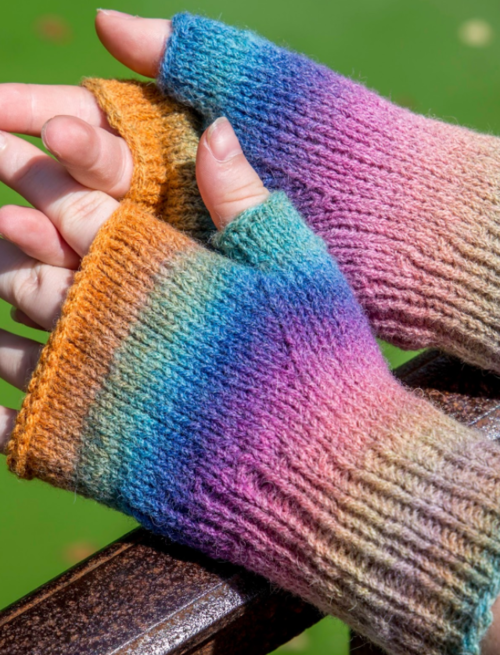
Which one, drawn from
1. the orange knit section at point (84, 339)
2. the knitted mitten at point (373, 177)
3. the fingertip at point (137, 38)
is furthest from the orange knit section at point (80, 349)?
the fingertip at point (137, 38)

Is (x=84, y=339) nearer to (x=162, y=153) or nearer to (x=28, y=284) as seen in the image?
(x=28, y=284)

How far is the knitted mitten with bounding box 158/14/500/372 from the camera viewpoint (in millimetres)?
977

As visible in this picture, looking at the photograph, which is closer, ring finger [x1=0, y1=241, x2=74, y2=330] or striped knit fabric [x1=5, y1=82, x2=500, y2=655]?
striped knit fabric [x1=5, y1=82, x2=500, y2=655]

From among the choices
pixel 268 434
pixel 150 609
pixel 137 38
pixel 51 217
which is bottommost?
pixel 150 609

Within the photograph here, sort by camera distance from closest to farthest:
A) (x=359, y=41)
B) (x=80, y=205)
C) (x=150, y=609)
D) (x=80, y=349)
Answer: (x=150, y=609), (x=80, y=349), (x=80, y=205), (x=359, y=41)

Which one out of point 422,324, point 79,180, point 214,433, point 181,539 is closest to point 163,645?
point 181,539

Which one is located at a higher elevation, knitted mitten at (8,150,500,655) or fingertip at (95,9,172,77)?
fingertip at (95,9,172,77)

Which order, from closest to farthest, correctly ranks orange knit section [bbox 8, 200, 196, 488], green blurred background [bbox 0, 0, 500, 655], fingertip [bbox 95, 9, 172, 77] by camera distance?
orange knit section [bbox 8, 200, 196, 488]
fingertip [bbox 95, 9, 172, 77]
green blurred background [bbox 0, 0, 500, 655]

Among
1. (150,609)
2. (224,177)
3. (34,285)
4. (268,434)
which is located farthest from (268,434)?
(34,285)

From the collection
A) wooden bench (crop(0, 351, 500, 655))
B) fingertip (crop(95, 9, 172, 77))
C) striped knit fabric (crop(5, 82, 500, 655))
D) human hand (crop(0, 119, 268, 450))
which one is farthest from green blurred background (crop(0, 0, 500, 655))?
wooden bench (crop(0, 351, 500, 655))

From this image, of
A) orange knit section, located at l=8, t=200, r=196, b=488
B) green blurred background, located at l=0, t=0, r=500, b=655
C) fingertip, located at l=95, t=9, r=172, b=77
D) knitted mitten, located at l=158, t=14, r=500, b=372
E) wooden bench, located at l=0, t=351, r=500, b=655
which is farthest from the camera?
green blurred background, located at l=0, t=0, r=500, b=655

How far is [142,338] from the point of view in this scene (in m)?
0.84

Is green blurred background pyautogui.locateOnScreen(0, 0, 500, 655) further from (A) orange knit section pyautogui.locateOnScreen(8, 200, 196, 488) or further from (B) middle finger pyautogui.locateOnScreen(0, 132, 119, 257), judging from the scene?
(A) orange knit section pyautogui.locateOnScreen(8, 200, 196, 488)

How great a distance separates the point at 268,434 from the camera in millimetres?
793
